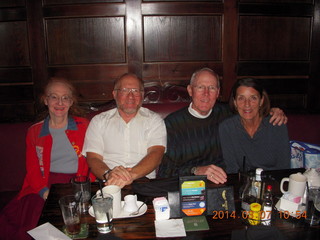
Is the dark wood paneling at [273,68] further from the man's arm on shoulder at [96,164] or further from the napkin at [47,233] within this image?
the napkin at [47,233]

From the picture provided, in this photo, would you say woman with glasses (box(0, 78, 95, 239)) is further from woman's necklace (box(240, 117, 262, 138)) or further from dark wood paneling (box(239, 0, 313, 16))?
dark wood paneling (box(239, 0, 313, 16))

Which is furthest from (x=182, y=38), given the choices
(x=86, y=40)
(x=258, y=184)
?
(x=258, y=184)

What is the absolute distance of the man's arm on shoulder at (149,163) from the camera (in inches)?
68.4

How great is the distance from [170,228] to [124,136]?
3.30 feet

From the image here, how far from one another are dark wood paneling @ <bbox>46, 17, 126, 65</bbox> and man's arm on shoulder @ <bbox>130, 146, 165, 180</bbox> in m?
1.56

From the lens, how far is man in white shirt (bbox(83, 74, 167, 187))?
2012 millimetres

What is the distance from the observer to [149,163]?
1856 millimetres

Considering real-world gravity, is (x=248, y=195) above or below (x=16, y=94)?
below

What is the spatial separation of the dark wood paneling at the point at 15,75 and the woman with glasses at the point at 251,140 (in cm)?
236

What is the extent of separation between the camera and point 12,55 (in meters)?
3.18

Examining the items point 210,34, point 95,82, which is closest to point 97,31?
point 95,82

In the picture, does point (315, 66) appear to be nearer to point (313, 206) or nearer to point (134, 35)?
point (134, 35)

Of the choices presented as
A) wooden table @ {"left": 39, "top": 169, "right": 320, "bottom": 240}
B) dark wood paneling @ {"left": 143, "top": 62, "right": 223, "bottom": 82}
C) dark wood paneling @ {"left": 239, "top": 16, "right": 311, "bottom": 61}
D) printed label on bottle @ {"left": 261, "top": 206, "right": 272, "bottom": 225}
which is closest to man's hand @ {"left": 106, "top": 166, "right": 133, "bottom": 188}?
wooden table @ {"left": 39, "top": 169, "right": 320, "bottom": 240}

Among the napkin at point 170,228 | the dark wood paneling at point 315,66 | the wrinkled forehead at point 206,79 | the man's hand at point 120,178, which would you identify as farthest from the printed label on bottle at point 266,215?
the dark wood paneling at point 315,66
